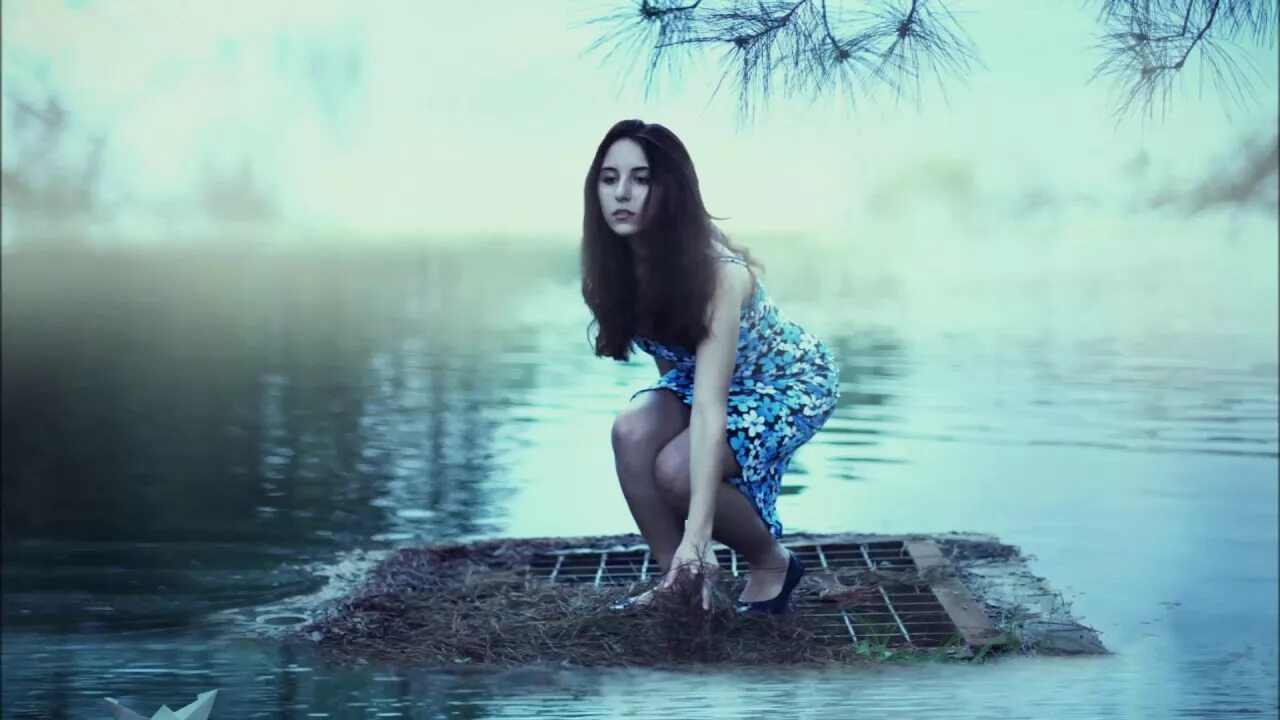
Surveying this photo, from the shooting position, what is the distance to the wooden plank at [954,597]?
2.55 m

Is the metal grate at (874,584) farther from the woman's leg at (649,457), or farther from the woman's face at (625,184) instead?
the woman's face at (625,184)

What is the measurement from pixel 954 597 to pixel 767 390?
531 millimetres

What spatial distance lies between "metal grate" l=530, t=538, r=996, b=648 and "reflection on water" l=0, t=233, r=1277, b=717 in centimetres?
22

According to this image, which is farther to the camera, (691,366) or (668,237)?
(691,366)

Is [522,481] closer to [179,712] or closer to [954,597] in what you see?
[954,597]

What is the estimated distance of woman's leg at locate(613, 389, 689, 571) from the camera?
2.67 m

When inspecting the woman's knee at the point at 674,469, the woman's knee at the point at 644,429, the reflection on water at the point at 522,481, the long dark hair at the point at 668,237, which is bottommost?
the reflection on water at the point at 522,481

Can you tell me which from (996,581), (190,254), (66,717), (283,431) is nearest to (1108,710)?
(996,581)

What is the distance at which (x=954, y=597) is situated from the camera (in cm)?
284

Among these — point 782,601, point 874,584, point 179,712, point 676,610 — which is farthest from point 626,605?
point 179,712

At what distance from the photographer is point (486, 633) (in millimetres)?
2629

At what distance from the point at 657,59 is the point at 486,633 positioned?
102 centimetres

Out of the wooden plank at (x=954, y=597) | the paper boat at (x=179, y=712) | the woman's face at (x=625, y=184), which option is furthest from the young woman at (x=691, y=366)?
the paper boat at (x=179, y=712)

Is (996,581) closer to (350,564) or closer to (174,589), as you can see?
(350,564)
